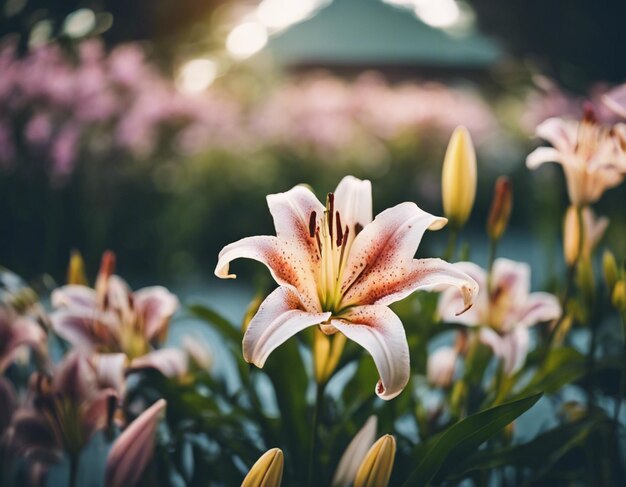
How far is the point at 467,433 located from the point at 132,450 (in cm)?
32

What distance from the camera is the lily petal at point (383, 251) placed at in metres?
0.58

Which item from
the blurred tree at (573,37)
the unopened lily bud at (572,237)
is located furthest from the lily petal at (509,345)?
the blurred tree at (573,37)

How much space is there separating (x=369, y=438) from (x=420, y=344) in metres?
0.18

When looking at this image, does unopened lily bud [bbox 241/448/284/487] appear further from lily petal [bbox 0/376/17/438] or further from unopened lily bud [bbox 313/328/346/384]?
lily petal [bbox 0/376/17/438]

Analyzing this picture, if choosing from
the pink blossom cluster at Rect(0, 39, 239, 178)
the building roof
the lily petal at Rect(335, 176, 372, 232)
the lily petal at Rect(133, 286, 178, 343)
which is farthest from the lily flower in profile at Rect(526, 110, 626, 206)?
the building roof

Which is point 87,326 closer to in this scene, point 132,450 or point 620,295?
point 132,450

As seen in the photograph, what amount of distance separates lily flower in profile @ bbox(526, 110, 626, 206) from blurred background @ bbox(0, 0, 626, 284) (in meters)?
0.35

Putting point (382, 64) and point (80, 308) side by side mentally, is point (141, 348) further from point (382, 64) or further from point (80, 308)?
point (382, 64)

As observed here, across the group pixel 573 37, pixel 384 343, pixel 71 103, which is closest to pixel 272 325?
pixel 384 343

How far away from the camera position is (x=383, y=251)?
1.98ft

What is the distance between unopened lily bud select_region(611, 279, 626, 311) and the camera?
69cm

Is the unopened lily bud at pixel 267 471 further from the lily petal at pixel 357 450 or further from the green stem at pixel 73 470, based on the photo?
the green stem at pixel 73 470

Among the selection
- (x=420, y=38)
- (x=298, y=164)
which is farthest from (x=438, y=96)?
(x=420, y=38)

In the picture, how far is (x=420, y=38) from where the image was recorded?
9.61 m
